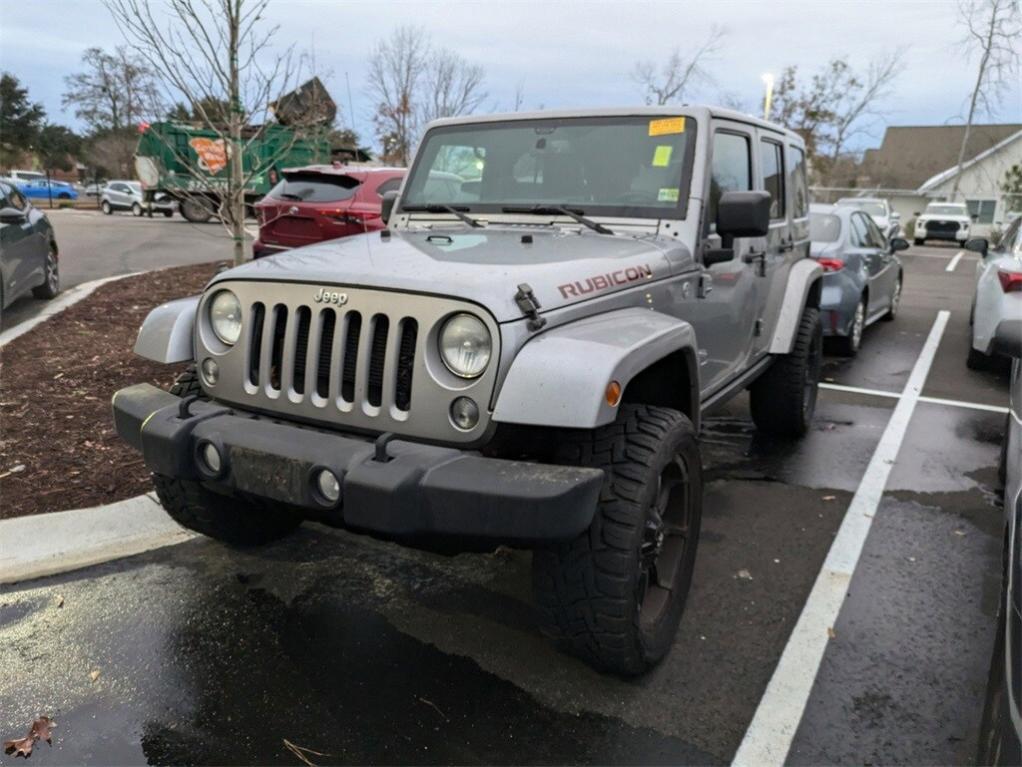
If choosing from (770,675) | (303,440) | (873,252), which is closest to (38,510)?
(303,440)

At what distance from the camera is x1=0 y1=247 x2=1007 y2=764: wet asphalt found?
246 centimetres

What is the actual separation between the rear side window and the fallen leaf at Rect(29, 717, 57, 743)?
302 inches

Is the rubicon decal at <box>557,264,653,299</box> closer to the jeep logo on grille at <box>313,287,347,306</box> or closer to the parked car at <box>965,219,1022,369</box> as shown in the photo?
the jeep logo on grille at <box>313,287,347,306</box>

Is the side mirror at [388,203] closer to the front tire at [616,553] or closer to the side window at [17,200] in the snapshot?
the front tire at [616,553]

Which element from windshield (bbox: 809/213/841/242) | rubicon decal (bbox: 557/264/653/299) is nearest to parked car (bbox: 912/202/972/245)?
windshield (bbox: 809/213/841/242)

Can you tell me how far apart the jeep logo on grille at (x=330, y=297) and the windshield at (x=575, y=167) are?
138cm

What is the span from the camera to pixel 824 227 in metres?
7.96

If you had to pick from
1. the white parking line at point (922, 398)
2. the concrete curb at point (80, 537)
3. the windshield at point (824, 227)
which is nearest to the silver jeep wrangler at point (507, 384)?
the concrete curb at point (80, 537)

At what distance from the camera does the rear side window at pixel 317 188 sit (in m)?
9.46

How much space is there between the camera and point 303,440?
243 cm

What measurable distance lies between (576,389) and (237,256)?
20.1 ft

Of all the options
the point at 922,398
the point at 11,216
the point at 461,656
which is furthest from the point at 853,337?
the point at 11,216

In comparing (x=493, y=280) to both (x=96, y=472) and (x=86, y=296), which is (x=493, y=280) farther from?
(x=86, y=296)

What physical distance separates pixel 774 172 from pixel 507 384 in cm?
322
